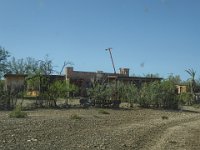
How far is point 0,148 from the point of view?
1331 cm

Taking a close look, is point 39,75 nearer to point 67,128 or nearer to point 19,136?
point 67,128

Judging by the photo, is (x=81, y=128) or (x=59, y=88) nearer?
(x=81, y=128)

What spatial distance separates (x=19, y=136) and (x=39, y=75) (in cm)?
1989

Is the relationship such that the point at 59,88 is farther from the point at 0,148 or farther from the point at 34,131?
the point at 0,148

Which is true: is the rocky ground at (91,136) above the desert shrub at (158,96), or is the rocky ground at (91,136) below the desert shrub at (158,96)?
below

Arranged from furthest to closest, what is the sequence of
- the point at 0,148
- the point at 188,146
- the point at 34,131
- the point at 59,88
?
the point at 59,88
the point at 34,131
the point at 188,146
the point at 0,148

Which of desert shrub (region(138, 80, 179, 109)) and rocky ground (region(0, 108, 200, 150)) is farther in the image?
desert shrub (region(138, 80, 179, 109))

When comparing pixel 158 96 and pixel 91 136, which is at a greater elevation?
pixel 158 96

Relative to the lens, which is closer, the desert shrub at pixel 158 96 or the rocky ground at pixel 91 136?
the rocky ground at pixel 91 136

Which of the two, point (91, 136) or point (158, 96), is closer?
point (91, 136)

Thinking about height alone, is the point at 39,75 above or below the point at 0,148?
above

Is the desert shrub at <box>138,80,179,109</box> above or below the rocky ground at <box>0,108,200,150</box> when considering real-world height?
above

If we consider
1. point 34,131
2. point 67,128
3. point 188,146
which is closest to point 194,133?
point 188,146

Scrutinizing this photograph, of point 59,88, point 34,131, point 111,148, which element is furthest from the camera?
point 59,88
